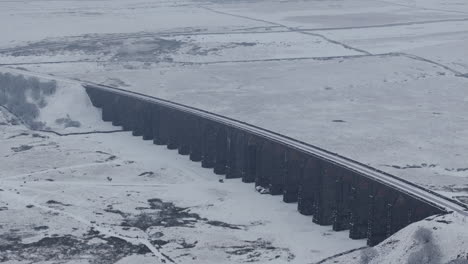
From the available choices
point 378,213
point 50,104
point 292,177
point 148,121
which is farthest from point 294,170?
point 50,104

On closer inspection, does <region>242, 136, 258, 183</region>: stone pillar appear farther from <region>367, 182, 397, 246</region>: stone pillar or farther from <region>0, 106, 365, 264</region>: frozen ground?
<region>367, 182, 397, 246</region>: stone pillar

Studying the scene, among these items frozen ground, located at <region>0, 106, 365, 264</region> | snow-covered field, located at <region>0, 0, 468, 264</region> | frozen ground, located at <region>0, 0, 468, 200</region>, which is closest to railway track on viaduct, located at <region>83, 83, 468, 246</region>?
frozen ground, located at <region>0, 106, 365, 264</region>

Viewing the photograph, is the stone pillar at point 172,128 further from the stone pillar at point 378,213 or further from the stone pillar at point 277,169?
the stone pillar at point 378,213

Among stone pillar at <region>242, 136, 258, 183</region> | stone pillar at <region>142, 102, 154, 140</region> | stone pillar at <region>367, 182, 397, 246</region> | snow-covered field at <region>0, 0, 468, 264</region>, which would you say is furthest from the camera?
stone pillar at <region>142, 102, 154, 140</region>

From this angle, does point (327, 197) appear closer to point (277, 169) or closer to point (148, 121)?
point (277, 169)

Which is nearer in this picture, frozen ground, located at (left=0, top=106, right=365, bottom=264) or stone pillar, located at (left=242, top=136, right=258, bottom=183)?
frozen ground, located at (left=0, top=106, right=365, bottom=264)
